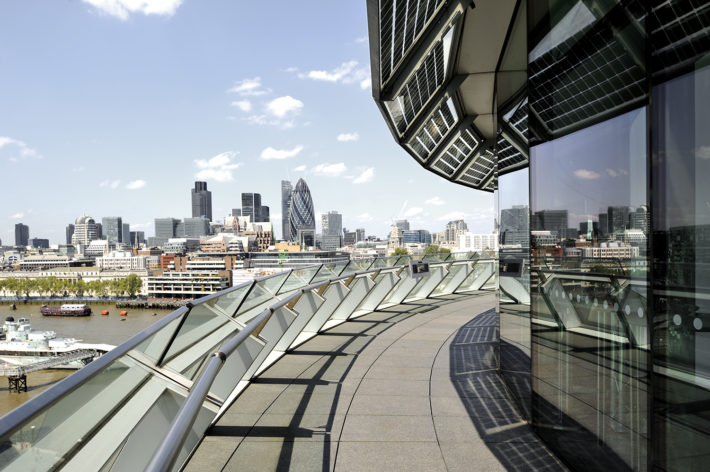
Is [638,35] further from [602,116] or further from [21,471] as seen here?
[21,471]

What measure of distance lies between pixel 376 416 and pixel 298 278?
352cm

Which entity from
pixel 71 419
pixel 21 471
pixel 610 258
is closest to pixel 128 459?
pixel 71 419

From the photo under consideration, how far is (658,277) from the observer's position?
2121 millimetres

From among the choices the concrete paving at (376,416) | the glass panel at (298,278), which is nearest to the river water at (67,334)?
the concrete paving at (376,416)

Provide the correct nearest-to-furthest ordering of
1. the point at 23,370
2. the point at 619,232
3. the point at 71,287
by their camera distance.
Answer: the point at 619,232
the point at 23,370
the point at 71,287

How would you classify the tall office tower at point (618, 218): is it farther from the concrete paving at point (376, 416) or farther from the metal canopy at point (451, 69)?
the concrete paving at point (376, 416)

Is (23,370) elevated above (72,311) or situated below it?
above

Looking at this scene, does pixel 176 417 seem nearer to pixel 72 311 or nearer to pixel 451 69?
pixel 451 69

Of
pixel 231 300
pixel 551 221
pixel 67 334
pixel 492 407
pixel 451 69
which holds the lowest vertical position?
pixel 67 334

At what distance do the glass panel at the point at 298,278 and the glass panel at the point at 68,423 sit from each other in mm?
4800

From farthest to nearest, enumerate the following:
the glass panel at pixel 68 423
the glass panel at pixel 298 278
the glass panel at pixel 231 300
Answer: the glass panel at pixel 298 278
the glass panel at pixel 231 300
the glass panel at pixel 68 423

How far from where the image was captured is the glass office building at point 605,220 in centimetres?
190

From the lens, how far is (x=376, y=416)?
13.8 ft

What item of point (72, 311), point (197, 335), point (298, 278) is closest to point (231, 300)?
point (197, 335)
